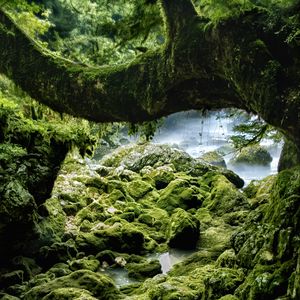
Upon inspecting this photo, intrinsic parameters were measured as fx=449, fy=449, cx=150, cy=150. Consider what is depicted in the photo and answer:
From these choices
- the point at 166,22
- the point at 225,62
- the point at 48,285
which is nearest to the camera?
the point at 225,62

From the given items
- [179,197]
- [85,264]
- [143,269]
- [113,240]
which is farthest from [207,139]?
[85,264]

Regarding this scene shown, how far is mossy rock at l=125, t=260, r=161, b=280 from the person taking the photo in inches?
374

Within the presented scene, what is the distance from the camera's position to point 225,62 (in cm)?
484

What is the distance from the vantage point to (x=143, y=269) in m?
9.66

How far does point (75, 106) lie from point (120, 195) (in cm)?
923

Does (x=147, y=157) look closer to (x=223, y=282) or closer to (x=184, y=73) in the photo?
(x=223, y=282)

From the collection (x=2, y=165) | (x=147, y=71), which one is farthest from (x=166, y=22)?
(x=2, y=165)

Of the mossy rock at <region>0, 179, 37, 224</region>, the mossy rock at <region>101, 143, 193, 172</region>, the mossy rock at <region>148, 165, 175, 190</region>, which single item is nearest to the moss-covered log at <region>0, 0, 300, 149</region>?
the mossy rock at <region>0, 179, 37, 224</region>

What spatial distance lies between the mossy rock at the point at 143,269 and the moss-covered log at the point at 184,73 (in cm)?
484

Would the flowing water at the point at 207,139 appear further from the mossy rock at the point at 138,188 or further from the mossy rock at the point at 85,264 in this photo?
the mossy rock at the point at 85,264

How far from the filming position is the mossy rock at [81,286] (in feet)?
25.6

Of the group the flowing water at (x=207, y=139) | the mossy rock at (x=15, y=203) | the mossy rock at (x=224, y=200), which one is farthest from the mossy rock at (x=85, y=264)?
the flowing water at (x=207, y=139)

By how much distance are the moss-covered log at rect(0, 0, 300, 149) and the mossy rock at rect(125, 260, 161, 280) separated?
4.84 m

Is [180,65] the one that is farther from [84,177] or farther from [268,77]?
[84,177]
